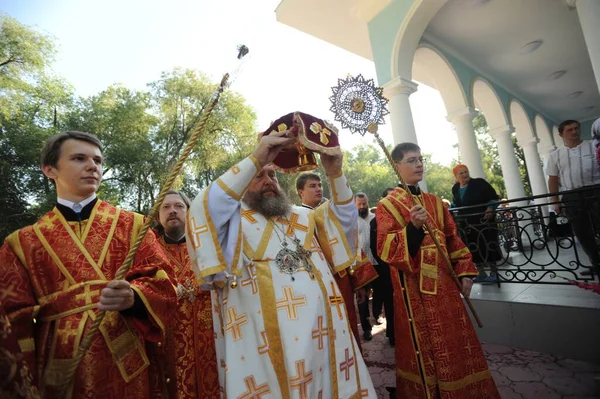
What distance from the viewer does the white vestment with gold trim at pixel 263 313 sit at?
5.76 ft

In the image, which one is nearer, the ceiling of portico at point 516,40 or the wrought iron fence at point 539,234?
the wrought iron fence at point 539,234

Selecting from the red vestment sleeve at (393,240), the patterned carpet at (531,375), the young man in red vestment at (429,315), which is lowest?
the patterned carpet at (531,375)

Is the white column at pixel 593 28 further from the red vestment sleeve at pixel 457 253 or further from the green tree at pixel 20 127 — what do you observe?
the green tree at pixel 20 127

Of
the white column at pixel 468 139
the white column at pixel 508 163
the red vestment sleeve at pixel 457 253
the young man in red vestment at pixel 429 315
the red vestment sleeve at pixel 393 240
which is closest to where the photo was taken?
the young man in red vestment at pixel 429 315

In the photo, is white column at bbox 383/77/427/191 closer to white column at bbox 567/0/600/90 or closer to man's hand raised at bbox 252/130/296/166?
white column at bbox 567/0/600/90

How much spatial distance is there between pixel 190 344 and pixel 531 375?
131 inches

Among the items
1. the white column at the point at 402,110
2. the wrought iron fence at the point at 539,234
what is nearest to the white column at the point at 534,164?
the wrought iron fence at the point at 539,234

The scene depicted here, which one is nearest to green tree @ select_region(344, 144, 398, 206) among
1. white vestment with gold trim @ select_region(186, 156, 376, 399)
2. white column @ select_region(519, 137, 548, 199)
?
white column @ select_region(519, 137, 548, 199)

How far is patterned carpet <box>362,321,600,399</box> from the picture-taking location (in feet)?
9.52

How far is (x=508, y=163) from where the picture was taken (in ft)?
34.1

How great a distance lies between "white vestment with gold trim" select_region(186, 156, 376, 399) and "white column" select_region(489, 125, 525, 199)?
1046 centimetres

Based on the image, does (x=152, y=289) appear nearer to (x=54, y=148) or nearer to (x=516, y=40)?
(x=54, y=148)

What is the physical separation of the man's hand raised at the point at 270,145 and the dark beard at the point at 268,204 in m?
0.47

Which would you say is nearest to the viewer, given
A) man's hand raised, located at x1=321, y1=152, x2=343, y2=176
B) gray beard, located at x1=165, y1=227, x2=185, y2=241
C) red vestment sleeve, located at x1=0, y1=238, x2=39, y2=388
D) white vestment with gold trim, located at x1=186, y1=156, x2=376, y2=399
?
red vestment sleeve, located at x1=0, y1=238, x2=39, y2=388
